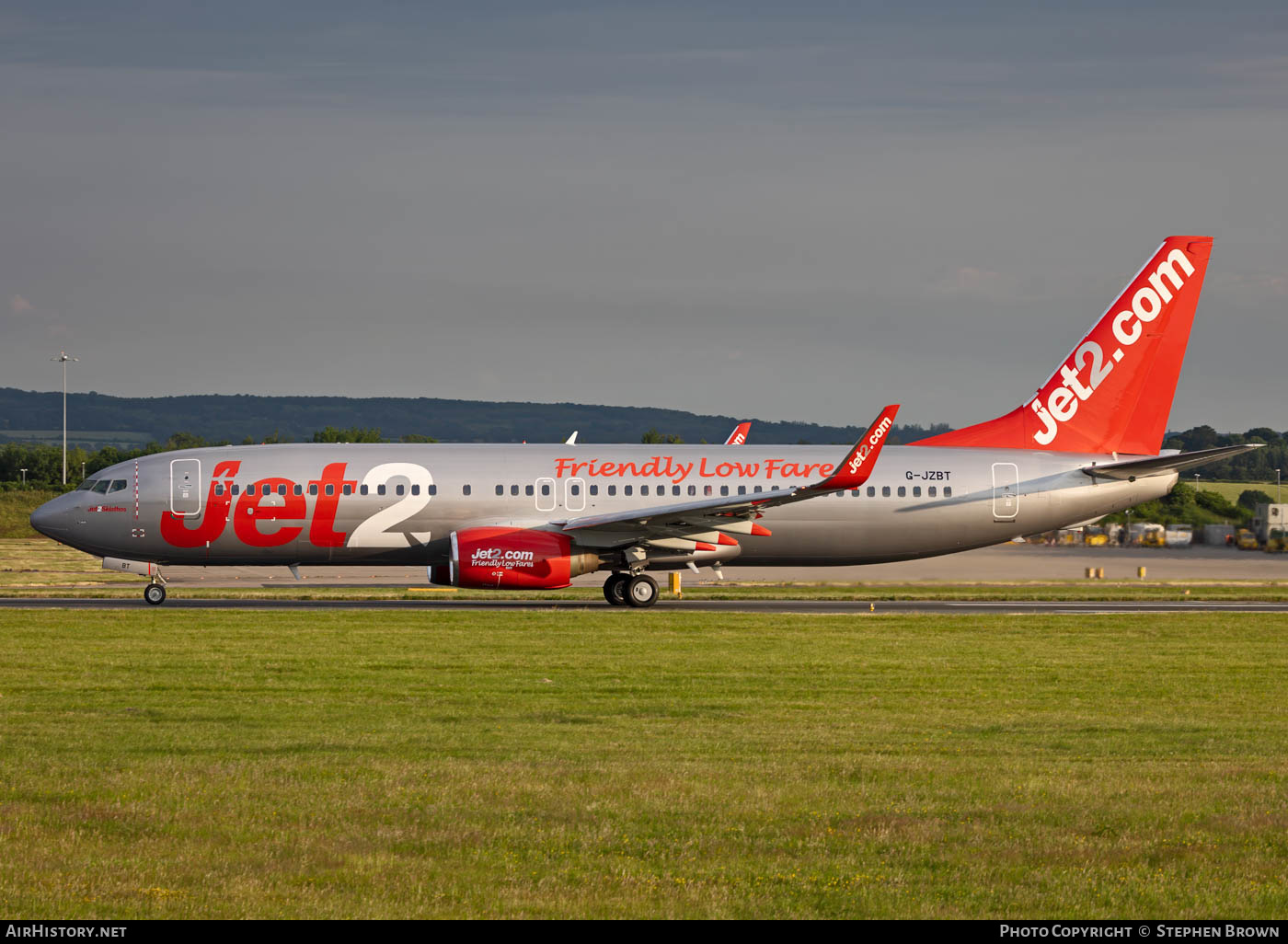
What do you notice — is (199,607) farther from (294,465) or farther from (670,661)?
(670,661)

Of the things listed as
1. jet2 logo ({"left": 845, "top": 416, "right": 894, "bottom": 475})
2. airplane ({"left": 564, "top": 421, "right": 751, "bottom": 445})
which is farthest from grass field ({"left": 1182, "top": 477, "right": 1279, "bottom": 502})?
jet2 logo ({"left": 845, "top": 416, "right": 894, "bottom": 475})

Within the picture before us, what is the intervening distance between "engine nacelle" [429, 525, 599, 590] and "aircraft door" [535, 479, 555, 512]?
1.50m

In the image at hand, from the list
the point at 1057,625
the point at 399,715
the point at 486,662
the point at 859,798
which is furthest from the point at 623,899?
the point at 1057,625

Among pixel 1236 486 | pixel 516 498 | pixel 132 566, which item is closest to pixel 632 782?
pixel 516 498

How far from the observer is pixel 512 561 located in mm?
34312

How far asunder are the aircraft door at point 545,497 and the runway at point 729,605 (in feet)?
8.26

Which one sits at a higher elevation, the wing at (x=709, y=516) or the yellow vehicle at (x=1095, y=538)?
the wing at (x=709, y=516)

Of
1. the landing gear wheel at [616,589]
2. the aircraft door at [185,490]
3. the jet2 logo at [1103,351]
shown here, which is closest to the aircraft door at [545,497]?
the landing gear wheel at [616,589]

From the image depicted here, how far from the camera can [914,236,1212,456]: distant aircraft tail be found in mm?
40312

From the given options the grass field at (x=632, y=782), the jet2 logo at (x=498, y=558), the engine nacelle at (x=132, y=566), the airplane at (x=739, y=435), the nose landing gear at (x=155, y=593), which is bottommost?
the grass field at (x=632, y=782)

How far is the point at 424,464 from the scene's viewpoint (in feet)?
121

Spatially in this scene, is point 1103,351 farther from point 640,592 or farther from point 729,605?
point 640,592

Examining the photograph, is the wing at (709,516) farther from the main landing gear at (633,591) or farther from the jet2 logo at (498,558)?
the jet2 logo at (498,558)

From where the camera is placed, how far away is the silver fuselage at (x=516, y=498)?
36.1 metres
